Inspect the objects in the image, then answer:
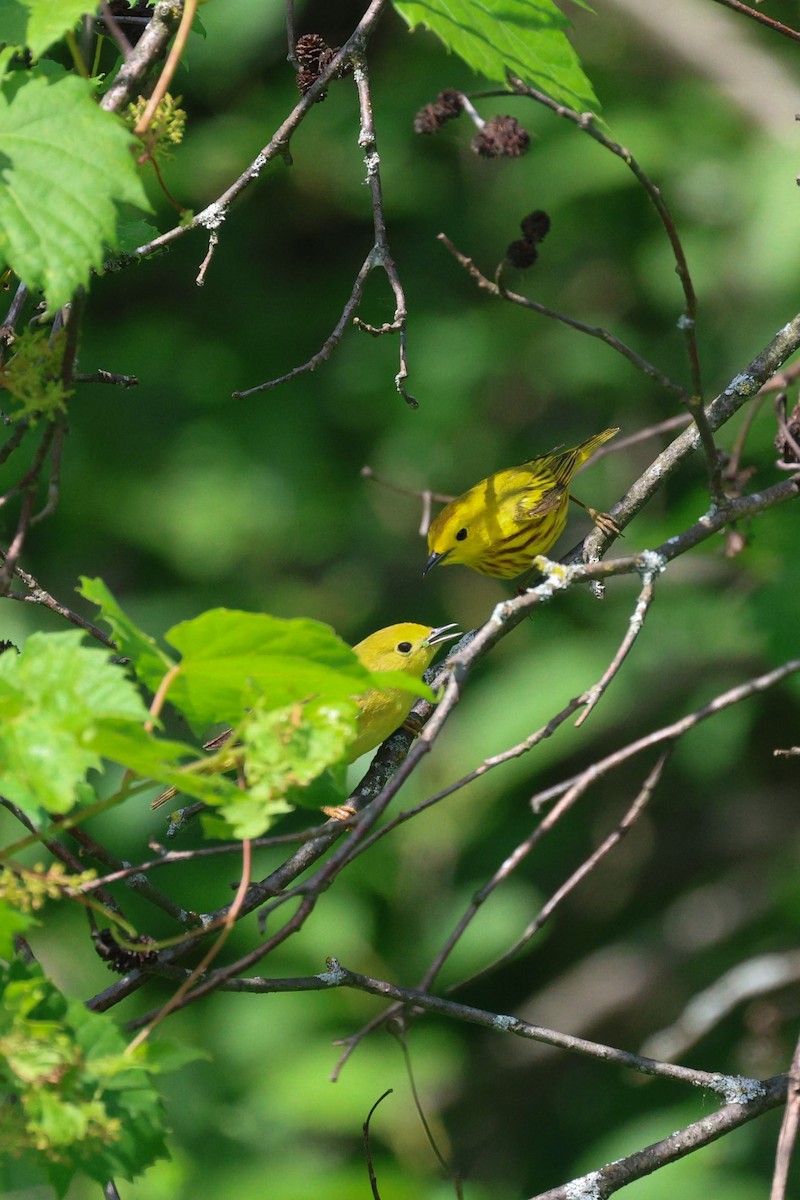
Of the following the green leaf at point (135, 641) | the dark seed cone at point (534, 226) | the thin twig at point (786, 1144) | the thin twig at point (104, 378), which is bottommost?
the thin twig at point (786, 1144)

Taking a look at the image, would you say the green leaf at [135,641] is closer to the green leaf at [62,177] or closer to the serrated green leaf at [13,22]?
the green leaf at [62,177]

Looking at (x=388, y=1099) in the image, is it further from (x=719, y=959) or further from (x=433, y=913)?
(x=719, y=959)

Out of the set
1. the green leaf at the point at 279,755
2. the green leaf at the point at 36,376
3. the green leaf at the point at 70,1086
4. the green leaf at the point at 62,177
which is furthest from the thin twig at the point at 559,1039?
the green leaf at the point at 62,177

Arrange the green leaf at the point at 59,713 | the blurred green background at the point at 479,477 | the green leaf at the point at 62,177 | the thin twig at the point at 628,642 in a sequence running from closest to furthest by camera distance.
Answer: the green leaf at the point at 59,713 → the green leaf at the point at 62,177 → the thin twig at the point at 628,642 → the blurred green background at the point at 479,477

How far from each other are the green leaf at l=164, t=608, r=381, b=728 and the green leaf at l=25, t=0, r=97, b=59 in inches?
36.4

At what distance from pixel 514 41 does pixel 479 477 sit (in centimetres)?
503

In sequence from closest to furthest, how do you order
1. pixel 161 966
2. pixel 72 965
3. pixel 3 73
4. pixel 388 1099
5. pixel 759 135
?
pixel 3 73, pixel 161 966, pixel 388 1099, pixel 72 965, pixel 759 135

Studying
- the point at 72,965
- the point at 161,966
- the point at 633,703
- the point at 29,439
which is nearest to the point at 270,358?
the point at 29,439

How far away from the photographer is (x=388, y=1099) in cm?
561

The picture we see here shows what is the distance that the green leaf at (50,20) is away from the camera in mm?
1967

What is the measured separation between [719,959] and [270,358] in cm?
427

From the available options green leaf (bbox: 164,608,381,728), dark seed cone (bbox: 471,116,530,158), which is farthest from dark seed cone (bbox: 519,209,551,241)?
green leaf (bbox: 164,608,381,728)

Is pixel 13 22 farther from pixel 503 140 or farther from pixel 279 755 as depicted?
pixel 279 755

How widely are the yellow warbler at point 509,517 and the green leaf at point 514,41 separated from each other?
8.64ft
